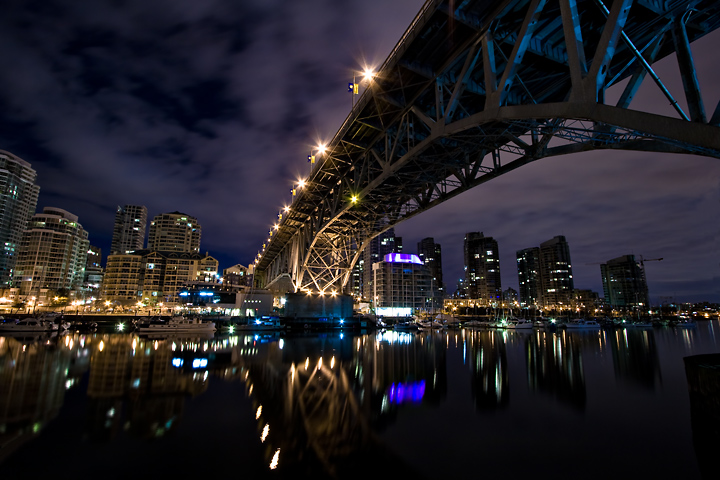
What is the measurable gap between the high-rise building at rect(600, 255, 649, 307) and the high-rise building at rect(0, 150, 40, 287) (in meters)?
264

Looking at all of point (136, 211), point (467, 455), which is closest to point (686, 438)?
point (467, 455)

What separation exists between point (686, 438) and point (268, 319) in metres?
51.6

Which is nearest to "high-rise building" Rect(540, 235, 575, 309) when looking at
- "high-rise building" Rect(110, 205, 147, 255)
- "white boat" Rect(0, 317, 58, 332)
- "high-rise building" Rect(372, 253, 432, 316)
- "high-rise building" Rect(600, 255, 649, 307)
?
"high-rise building" Rect(600, 255, 649, 307)

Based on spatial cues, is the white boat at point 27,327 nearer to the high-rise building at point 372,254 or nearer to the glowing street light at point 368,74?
the glowing street light at point 368,74

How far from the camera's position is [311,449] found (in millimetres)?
6906

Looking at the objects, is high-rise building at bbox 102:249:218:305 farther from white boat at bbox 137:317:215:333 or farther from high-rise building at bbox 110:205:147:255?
white boat at bbox 137:317:215:333

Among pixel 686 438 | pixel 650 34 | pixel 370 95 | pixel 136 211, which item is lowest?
pixel 686 438

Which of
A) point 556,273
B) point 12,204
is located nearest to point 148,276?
point 12,204

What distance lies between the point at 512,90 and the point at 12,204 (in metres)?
196

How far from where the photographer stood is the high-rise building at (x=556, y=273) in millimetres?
178875

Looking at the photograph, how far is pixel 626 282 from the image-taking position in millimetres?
170375

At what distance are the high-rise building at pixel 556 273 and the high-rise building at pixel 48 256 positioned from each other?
21199 cm

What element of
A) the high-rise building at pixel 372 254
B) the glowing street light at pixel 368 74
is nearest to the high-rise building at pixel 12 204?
the high-rise building at pixel 372 254

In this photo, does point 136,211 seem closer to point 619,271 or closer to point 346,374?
point 346,374
